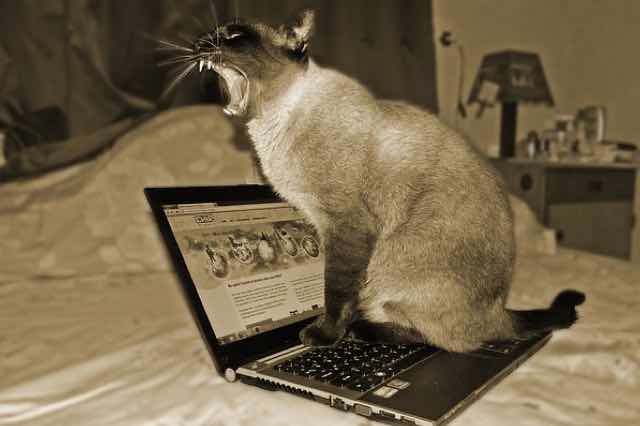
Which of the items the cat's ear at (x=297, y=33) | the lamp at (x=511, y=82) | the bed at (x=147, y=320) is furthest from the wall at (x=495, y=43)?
the cat's ear at (x=297, y=33)

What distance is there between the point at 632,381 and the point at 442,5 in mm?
2710

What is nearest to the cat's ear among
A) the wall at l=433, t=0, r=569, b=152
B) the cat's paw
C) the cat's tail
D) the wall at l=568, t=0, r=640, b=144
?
the cat's paw

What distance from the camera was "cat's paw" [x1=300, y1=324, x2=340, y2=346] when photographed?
0.89m

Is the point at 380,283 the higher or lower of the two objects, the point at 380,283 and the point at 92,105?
the lower

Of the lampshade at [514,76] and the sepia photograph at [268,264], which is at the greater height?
the lampshade at [514,76]

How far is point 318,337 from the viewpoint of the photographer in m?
0.90

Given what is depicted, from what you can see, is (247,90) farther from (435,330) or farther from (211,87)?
(211,87)

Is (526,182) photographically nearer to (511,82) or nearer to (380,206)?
(511,82)

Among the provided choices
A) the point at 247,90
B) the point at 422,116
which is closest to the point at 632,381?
the point at 422,116

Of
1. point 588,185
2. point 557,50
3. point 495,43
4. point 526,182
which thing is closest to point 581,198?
point 588,185

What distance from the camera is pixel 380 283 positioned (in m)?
0.96

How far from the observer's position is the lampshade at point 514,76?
2762 mm

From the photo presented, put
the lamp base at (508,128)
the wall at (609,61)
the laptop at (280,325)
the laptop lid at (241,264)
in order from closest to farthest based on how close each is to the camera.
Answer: the laptop at (280,325)
the laptop lid at (241,264)
the lamp base at (508,128)
the wall at (609,61)

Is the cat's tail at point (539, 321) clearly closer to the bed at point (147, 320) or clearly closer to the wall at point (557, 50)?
the bed at point (147, 320)
